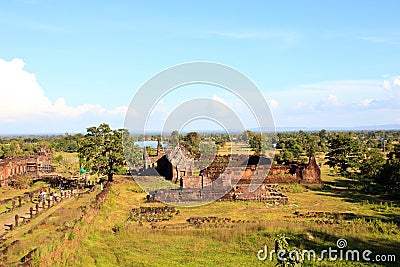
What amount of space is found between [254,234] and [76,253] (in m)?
8.49

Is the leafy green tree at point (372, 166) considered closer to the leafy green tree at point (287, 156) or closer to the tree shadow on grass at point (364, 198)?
the tree shadow on grass at point (364, 198)

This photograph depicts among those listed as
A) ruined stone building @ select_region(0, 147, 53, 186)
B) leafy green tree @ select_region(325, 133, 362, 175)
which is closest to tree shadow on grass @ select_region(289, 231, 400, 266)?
leafy green tree @ select_region(325, 133, 362, 175)

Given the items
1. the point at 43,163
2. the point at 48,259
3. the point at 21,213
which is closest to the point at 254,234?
the point at 48,259

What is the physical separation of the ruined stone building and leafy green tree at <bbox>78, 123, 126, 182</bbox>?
24.8 ft

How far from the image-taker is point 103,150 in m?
35.2

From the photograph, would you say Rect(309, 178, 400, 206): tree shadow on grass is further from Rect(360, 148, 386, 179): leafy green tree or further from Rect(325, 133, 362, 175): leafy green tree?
Rect(325, 133, 362, 175): leafy green tree

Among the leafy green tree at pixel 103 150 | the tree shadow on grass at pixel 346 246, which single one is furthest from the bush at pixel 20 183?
the tree shadow on grass at pixel 346 246

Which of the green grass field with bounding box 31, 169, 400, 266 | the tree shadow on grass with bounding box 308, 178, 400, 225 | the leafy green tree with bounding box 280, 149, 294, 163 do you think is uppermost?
the leafy green tree with bounding box 280, 149, 294, 163

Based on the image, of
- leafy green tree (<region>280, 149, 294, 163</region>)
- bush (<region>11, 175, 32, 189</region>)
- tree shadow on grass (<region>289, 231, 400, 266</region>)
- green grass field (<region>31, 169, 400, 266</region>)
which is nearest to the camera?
green grass field (<region>31, 169, 400, 266</region>)

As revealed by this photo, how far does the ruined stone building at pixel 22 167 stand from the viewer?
3459 cm

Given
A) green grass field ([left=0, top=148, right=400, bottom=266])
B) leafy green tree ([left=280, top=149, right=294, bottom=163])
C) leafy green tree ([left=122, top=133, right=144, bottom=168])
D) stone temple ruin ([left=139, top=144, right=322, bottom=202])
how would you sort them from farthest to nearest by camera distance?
leafy green tree ([left=280, top=149, right=294, bottom=163]) → leafy green tree ([left=122, top=133, right=144, bottom=168]) → stone temple ruin ([left=139, top=144, right=322, bottom=202]) → green grass field ([left=0, top=148, right=400, bottom=266])

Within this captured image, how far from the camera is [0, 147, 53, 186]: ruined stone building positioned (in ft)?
113

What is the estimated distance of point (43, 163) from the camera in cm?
4406

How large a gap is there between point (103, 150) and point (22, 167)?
11811 mm
